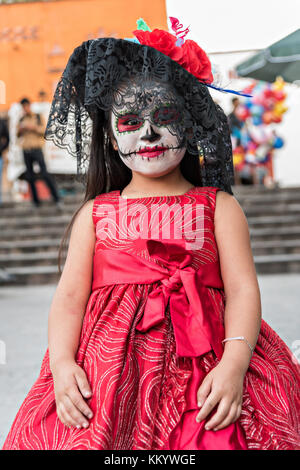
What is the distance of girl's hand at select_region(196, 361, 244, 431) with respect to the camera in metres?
1.10

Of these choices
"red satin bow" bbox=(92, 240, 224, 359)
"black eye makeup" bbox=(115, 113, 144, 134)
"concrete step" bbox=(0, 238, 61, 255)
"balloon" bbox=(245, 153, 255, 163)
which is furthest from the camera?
"balloon" bbox=(245, 153, 255, 163)

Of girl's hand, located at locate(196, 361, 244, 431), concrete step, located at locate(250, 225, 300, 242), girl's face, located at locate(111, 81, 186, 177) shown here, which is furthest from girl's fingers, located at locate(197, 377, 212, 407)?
concrete step, located at locate(250, 225, 300, 242)

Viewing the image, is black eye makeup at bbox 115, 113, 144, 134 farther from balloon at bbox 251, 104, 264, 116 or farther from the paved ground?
balloon at bbox 251, 104, 264, 116

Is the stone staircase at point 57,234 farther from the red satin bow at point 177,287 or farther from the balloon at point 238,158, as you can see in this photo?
the red satin bow at point 177,287

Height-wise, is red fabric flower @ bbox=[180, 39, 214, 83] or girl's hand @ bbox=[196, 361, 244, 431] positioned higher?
red fabric flower @ bbox=[180, 39, 214, 83]

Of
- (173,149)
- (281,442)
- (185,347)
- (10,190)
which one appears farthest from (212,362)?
(10,190)

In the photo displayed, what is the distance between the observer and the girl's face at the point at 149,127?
1336 mm

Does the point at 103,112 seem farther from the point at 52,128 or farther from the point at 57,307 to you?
the point at 57,307

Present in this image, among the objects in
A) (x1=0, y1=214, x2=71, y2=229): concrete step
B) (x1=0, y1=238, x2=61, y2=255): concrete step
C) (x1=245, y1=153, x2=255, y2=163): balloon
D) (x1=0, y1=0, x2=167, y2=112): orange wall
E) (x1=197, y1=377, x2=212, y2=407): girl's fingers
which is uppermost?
(x1=0, y1=0, x2=167, y2=112): orange wall

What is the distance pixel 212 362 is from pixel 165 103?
63 centimetres

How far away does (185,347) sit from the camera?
4.04ft

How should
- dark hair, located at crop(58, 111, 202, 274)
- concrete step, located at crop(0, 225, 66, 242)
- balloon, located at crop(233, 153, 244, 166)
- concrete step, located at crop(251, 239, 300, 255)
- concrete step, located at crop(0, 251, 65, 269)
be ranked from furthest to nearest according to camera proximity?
1. balloon, located at crop(233, 153, 244, 166)
2. concrete step, located at crop(0, 225, 66, 242)
3. concrete step, located at crop(251, 239, 300, 255)
4. concrete step, located at crop(0, 251, 65, 269)
5. dark hair, located at crop(58, 111, 202, 274)

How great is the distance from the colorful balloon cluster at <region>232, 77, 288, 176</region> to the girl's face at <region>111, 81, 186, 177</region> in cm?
784

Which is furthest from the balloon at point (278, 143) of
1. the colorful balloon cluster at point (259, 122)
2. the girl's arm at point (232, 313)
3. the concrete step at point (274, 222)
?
the girl's arm at point (232, 313)
